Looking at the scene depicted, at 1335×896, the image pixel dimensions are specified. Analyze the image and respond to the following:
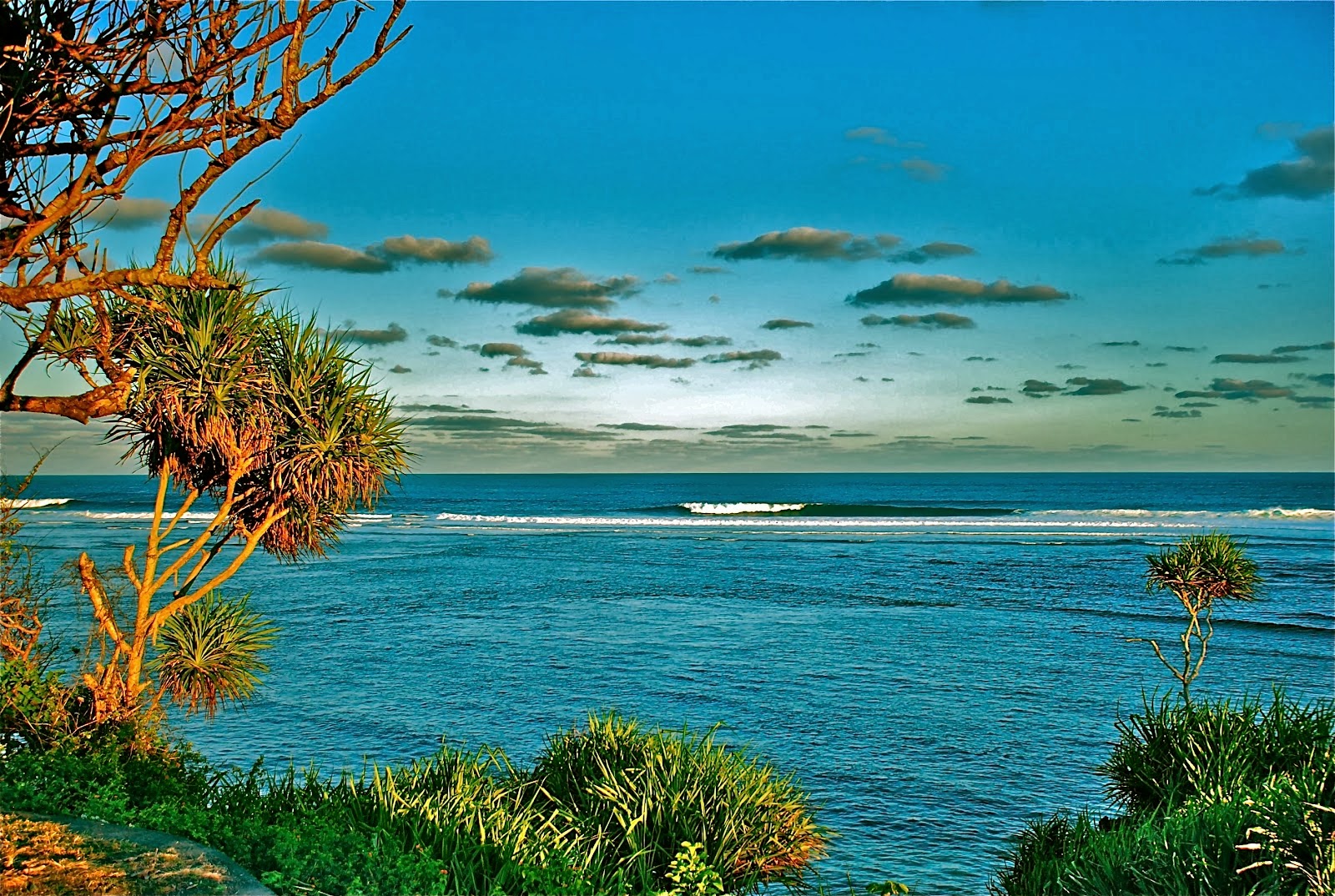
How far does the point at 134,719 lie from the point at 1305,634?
88.5ft

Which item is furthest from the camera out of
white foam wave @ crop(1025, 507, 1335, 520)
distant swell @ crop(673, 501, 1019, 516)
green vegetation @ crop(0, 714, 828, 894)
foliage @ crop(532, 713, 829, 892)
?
distant swell @ crop(673, 501, 1019, 516)

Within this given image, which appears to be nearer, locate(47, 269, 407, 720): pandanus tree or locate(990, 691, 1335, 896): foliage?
locate(990, 691, 1335, 896): foliage

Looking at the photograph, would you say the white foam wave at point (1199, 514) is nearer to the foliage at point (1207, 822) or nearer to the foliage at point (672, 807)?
the foliage at point (1207, 822)

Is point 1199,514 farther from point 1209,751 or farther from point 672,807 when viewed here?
point 672,807

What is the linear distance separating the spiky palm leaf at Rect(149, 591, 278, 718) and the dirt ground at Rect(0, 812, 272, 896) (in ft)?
18.1

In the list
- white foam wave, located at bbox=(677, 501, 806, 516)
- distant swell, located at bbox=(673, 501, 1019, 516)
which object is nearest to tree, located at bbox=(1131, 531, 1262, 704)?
distant swell, located at bbox=(673, 501, 1019, 516)

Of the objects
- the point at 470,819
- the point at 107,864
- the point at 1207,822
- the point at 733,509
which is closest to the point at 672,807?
the point at 470,819

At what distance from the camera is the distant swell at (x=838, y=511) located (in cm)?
7325

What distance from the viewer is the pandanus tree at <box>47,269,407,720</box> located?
868 cm

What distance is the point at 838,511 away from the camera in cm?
7488

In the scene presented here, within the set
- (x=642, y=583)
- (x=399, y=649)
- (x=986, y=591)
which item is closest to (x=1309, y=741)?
(x=399, y=649)

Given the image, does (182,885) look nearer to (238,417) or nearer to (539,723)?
(238,417)

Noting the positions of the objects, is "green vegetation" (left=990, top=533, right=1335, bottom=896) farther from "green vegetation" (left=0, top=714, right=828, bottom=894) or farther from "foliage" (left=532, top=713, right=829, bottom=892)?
"green vegetation" (left=0, top=714, right=828, bottom=894)

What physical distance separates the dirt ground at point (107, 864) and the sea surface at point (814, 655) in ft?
22.3
